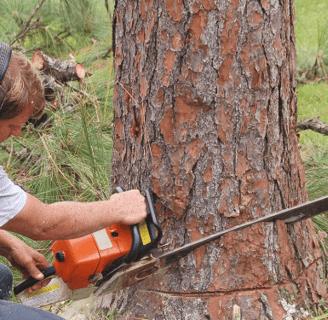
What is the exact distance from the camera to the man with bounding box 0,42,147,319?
1.04m

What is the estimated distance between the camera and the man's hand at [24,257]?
1.40 m

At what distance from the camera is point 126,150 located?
4.76 feet

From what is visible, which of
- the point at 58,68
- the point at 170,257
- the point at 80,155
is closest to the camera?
the point at 170,257

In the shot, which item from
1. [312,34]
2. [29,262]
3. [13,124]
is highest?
[13,124]

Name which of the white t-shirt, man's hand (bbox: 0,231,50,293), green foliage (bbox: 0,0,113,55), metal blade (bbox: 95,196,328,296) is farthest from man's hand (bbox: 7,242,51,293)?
green foliage (bbox: 0,0,113,55)

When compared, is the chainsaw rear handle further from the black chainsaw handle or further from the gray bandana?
the gray bandana

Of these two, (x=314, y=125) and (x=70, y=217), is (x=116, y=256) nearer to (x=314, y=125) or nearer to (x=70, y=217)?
(x=70, y=217)

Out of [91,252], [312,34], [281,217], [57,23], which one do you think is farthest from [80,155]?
[312,34]

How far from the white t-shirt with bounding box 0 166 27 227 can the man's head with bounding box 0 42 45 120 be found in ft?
0.61

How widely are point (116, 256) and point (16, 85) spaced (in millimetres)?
638

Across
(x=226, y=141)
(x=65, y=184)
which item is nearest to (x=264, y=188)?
(x=226, y=141)

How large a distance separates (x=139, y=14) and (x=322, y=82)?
284cm

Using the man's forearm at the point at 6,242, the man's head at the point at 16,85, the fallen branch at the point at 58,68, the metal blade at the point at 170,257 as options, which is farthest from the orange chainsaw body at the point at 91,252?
the fallen branch at the point at 58,68

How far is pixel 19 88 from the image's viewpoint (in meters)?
1.07
